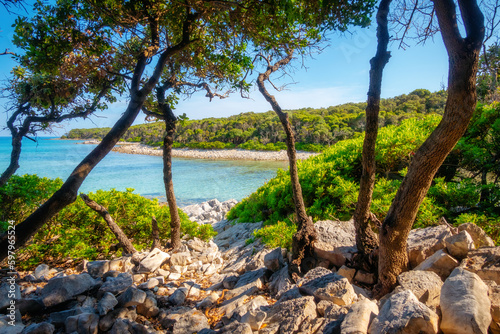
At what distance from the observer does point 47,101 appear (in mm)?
4398

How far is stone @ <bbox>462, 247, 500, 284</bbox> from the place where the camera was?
221 centimetres

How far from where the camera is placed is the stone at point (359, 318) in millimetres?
1751

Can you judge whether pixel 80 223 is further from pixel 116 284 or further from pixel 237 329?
pixel 237 329

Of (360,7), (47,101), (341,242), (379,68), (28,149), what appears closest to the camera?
(379,68)

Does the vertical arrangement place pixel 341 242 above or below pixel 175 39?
below

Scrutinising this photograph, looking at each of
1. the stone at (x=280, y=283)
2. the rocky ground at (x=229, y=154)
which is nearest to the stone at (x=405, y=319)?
the stone at (x=280, y=283)

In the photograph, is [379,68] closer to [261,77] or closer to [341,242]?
[261,77]

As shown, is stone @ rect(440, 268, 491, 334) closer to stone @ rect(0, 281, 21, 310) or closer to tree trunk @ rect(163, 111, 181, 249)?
stone @ rect(0, 281, 21, 310)

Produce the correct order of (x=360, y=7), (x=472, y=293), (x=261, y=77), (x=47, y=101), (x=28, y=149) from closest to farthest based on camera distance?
(x=472, y=293) → (x=360, y=7) → (x=261, y=77) → (x=47, y=101) → (x=28, y=149)

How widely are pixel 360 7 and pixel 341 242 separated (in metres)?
3.15

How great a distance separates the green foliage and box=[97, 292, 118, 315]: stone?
2111 mm

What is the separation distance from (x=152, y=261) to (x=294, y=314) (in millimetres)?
3044

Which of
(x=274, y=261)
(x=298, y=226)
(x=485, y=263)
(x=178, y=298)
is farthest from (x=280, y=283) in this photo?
(x=485, y=263)

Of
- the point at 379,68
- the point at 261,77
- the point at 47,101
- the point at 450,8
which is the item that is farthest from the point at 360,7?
the point at 47,101
